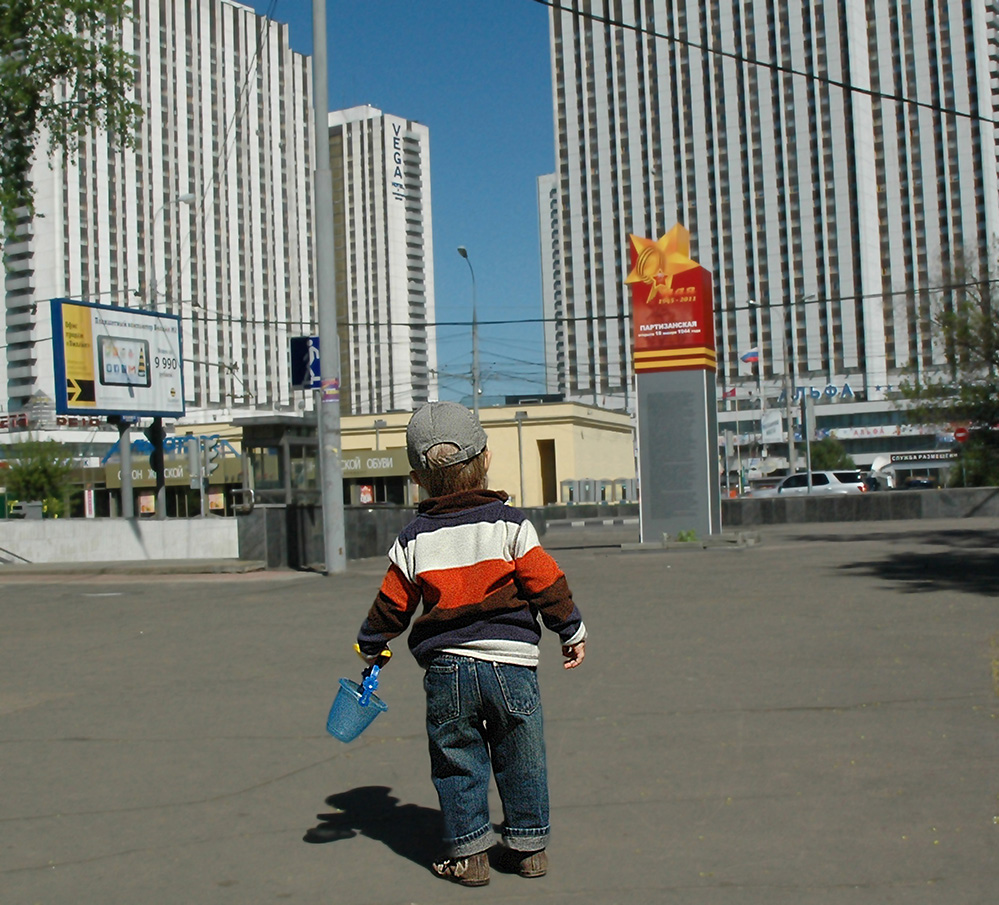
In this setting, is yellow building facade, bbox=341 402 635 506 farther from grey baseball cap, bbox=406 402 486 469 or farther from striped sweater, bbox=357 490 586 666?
striped sweater, bbox=357 490 586 666

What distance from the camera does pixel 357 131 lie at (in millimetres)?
149500

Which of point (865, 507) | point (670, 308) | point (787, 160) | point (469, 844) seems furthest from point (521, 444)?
point (787, 160)

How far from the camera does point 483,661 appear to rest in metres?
3.75

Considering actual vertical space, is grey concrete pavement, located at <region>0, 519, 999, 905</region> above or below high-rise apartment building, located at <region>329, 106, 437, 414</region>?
below

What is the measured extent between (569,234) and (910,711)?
15853cm

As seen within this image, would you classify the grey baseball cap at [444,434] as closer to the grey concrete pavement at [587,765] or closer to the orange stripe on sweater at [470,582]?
the orange stripe on sweater at [470,582]

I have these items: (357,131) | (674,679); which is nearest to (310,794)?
(674,679)

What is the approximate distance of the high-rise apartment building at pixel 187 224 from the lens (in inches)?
4688

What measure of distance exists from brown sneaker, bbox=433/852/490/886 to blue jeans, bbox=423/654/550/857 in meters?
0.03

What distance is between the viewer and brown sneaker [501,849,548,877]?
3.77 metres

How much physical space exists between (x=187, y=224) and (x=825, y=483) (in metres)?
106

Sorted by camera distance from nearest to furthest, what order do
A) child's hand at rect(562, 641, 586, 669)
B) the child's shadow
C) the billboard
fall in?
1. child's hand at rect(562, 641, 586, 669)
2. the child's shadow
3. the billboard

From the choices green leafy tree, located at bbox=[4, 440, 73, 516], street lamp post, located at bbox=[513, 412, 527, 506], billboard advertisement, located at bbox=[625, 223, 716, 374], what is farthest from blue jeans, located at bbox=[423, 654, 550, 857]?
street lamp post, located at bbox=[513, 412, 527, 506]

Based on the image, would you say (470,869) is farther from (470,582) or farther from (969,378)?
(969,378)
